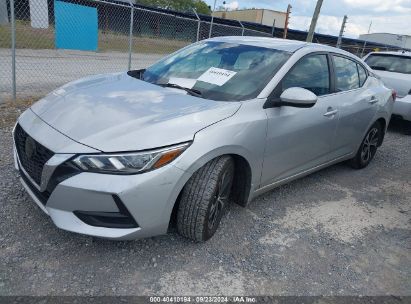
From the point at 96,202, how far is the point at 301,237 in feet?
6.08

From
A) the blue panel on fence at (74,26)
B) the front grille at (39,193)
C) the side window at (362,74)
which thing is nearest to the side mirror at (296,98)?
the side window at (362,74)

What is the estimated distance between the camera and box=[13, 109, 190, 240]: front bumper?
2.35m

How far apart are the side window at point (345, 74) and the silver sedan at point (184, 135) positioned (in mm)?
31

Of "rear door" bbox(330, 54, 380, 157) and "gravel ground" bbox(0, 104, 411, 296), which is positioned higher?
"rear door" bbox(330, 54, 380, 157)

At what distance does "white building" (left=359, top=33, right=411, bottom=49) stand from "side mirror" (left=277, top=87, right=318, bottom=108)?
44980 mm

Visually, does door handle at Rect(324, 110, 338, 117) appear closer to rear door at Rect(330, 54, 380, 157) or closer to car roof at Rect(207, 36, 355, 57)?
rear door at Rect(330, 54, 380, 157)

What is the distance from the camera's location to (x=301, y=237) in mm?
3311

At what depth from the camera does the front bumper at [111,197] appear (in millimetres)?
2354

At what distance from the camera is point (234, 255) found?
2.94 metres

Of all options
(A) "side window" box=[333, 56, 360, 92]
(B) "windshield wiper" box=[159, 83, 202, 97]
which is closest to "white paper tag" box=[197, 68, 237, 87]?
(B) "windshield wiper" box=[159, 83, 202, 97]

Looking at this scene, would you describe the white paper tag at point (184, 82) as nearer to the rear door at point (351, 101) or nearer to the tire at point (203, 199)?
the tire at point (203, 199)

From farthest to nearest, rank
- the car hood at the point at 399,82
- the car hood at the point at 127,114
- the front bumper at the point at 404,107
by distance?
the car hood at the point at 399,82
the front bumper at the point at 404,107
the car hood at the point at 127,114

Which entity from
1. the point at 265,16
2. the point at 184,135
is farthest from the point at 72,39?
the point at 265,16

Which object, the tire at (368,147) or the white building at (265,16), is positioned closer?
the tire at (368,147)
